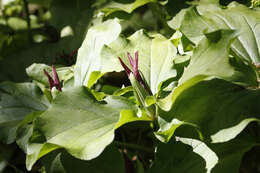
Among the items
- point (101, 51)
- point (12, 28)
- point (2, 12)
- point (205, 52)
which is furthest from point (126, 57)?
point (2, 12)

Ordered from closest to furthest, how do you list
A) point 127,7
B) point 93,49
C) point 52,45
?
point 93,49, point 127,7, point 52,45

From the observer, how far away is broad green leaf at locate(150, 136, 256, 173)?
86 cm

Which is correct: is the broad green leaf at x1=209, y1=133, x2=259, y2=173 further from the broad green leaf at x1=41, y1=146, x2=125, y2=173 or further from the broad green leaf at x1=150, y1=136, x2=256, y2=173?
the broad green leaf at x1=41, y1=146, x2=125, y2=173

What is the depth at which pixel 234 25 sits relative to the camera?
3.31 ft

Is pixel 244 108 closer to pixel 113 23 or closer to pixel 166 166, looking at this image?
pixel 166 166

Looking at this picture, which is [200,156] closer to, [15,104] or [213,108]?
[213,108]

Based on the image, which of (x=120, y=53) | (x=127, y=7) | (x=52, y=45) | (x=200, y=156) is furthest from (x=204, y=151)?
(x=52, y=45)

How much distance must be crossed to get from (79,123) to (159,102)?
20 cm

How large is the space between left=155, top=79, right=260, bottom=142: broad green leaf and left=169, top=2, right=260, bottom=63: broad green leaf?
0.56 ft

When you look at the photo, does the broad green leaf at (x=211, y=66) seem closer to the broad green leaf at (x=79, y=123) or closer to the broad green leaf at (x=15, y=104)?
the broad green leaf at (x=79, y=123)

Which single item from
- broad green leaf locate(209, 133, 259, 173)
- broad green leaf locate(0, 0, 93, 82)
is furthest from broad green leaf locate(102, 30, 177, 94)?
broad green leaf locate(0, 0, 93, 82)

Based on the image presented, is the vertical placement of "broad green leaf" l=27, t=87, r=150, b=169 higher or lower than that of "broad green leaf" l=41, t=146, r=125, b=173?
higher

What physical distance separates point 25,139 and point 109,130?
307 millimetres

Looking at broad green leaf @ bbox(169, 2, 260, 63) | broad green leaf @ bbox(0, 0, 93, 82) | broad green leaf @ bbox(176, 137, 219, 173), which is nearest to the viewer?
broad green leaf @ bbox(176, 137, 219, 173)
